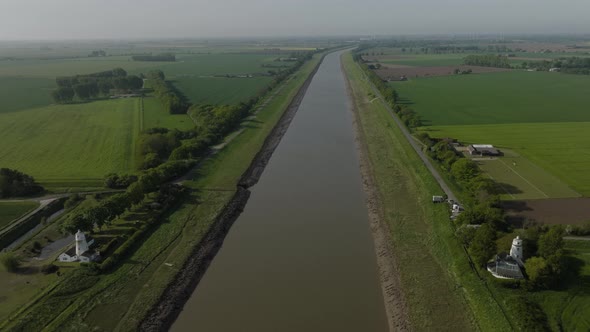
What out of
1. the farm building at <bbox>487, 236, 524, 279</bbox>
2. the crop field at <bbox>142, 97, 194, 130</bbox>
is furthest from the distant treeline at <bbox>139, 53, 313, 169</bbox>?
the farm building at <bbox>487, 236, 524, 279</bbox>

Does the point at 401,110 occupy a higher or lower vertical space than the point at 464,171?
higher

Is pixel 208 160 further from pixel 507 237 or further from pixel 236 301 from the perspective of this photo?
pixel 507 237

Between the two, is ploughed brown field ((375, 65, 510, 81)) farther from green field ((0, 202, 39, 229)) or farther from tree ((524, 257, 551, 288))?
green field ((0, 202, 39, 229))

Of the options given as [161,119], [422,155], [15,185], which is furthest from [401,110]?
[15,185]

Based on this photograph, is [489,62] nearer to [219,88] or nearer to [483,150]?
[219,88]

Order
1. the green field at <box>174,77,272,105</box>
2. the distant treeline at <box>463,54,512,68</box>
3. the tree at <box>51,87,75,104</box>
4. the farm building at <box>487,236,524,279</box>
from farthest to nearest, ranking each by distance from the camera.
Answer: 1. the distant treeline at <box>463,54,512,68</box>
2. the green field at <box>174,77,272,105</box>
3. the tree at <box>51,87,75,104</box>
4. the farm building at <box>487,236,524,279</box>

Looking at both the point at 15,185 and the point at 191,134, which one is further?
the point at 191,134

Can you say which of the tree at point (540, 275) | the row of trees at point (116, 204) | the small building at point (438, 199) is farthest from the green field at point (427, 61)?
the tree at point (540, 275)

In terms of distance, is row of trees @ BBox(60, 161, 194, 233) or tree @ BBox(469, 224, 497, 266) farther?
row of trees @ BBox(60, 161, 194, 233)

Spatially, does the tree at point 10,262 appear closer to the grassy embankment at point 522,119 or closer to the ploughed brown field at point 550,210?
the ploughed brown field at point 550,210
